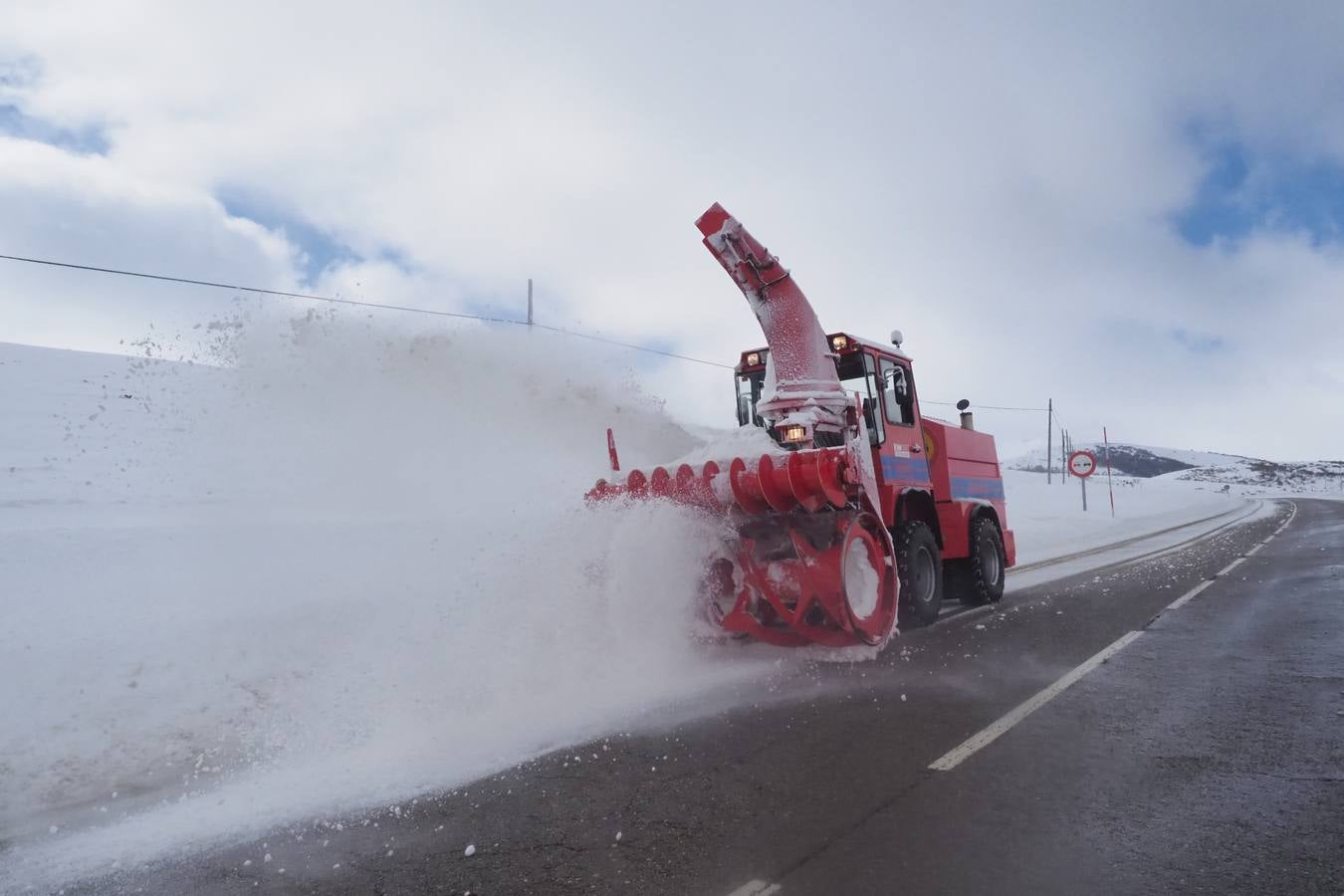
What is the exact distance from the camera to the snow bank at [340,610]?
415cm

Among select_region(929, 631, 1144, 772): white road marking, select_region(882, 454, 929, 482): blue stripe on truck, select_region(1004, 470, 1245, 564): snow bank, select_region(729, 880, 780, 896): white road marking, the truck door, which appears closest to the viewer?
select_region(729, 880, 780, 896): white road marking

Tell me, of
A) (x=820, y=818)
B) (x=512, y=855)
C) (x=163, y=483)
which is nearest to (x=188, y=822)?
(x=512, y=855)

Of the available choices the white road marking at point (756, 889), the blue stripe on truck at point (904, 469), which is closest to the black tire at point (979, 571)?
the blue stripe on truck at point (904, 469)

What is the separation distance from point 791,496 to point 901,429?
8.79 ft

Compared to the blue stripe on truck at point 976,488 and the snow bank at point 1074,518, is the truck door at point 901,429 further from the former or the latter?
the snow bank at point 1074,518

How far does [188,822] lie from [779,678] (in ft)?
12.4

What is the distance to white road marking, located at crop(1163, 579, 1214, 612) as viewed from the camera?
8812 mm

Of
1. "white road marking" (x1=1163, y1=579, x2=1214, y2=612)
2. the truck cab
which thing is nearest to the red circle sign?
"white road marking" (x1=1163, y1=579, x2=1214, y2=612)

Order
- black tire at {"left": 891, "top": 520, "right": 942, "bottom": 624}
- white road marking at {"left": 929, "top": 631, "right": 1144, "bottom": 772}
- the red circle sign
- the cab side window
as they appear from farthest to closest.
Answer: the red circle sign, the cab side window, black tire at {"left": 891, "top": 520, "right": 942, "bottom": 624}, white road marking at {"left": 929, "top": 631, "right": 1144, "bottom": 772}

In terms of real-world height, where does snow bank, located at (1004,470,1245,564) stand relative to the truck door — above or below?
below

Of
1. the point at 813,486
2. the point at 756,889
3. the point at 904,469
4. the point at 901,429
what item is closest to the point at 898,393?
the point at 901,429

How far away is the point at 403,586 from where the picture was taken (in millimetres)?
7633

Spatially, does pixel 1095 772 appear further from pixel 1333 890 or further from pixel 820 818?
pixel 820 818

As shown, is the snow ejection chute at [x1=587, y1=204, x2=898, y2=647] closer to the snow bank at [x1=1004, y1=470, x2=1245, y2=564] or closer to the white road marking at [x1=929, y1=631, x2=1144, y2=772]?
the white road marking at [x1=929, y1=631, x2=1144, y2=772]
